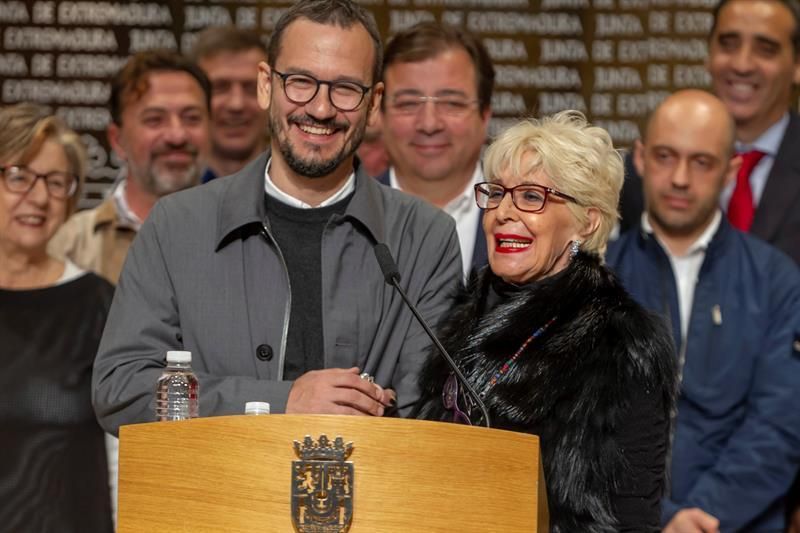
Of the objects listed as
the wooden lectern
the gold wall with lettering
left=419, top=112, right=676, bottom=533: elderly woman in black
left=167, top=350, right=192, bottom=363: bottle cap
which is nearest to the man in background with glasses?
the gold wall with lettering

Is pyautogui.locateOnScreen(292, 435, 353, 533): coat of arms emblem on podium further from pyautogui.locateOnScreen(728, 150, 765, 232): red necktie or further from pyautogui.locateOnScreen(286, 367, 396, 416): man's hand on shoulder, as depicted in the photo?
pyautogui.locateOnScreen(728, 150, 765, 232): red necktie

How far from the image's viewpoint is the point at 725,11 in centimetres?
535

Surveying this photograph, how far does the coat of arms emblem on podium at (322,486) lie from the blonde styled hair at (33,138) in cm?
221

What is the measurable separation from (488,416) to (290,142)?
83 cm

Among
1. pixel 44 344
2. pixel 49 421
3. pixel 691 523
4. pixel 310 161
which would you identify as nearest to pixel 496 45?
pixel 691 523

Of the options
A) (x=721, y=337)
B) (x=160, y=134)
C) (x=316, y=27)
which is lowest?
(x=721, y=337)

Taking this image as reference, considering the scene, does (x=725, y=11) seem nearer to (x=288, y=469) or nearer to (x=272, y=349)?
(x=272, y=349)

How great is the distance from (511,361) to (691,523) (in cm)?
147

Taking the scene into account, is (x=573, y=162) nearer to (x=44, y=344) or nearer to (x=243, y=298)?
(x=243, y=298)

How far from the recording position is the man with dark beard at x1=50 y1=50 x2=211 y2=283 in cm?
504

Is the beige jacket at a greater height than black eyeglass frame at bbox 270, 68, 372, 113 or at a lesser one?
lesser

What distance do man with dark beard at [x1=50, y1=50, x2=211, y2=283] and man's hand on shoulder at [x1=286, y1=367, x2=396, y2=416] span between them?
2196mm

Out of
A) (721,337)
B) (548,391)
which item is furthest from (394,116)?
(548,391)

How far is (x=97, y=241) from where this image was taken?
16.6 ft
